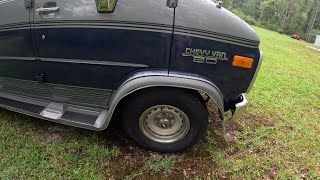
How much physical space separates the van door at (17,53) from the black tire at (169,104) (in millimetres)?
1076

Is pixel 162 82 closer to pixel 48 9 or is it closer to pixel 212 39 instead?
pixel 212 39

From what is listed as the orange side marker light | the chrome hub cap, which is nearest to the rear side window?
the chrome hub cap

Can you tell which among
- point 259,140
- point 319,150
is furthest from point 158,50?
point 319,150

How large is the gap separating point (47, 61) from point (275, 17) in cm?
6136

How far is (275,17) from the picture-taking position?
5797 centimetres

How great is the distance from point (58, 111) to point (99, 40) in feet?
3.29

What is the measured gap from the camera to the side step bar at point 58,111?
320cm

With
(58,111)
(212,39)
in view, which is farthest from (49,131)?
(212,39)

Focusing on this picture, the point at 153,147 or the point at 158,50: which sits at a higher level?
the point at 158,50

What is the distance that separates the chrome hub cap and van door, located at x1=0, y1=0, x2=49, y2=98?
1.24m

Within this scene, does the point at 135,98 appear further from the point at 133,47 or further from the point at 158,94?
the point at 133,47

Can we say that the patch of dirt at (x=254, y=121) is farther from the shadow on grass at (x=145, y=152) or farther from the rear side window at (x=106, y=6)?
the rear side window at (x=106, y=6)

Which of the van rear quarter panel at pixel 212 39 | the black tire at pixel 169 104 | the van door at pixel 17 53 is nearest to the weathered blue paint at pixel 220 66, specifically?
the van rear quarter panel at pixel 212 39

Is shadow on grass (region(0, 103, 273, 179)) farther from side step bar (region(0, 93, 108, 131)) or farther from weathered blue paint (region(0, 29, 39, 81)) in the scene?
weathered blue paint (region(0, 29, 39, 81))
